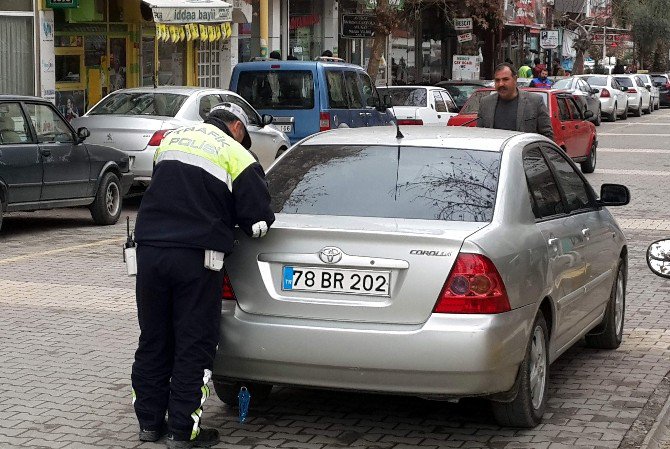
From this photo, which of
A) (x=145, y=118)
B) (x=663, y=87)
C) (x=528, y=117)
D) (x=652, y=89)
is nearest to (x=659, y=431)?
(x=528, y=117)

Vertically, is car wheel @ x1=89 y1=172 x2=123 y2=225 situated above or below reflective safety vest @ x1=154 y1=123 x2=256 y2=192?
below

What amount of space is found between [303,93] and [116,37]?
650 centimetres

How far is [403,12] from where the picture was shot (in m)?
38.2

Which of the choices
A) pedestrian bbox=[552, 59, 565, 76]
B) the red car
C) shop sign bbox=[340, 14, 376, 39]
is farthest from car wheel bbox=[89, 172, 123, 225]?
pedestrian bbox=[552, 59, 565, 76]

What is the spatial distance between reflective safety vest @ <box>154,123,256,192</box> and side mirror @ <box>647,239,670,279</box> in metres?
1.88

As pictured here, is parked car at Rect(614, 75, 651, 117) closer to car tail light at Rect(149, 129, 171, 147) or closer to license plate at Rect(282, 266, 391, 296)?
car tail light at Rect(149, 129, 171, 147)

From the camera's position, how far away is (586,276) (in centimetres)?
746

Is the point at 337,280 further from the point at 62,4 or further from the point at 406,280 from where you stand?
the point at 62,4

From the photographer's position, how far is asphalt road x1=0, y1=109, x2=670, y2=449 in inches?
251

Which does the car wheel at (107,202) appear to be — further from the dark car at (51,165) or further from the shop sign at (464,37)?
the shop sign at (464,37)

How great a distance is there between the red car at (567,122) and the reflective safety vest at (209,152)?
587 inches

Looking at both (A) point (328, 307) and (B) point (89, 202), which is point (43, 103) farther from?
(A) point (328, 307)

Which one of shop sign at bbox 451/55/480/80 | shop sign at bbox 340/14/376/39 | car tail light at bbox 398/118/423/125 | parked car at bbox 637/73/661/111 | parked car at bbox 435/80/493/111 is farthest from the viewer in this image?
parked car at bbox 637/73/661/111

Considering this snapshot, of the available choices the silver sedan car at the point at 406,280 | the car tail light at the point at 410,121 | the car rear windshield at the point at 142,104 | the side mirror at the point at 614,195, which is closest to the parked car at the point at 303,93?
the car rear windshield at the point at 142,104
